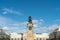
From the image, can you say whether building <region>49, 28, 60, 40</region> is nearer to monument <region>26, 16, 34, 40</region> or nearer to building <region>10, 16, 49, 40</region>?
building <region>10, 16, 49, 40</region>

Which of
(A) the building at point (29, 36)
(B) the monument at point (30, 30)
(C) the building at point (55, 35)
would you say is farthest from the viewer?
(C) the building at point (55, 35)

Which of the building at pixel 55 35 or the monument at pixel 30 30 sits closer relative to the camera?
the monument at pixel 30 30

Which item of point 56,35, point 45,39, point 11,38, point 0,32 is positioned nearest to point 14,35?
point 11,38

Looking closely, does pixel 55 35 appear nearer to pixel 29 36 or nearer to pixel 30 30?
pixel 29 36

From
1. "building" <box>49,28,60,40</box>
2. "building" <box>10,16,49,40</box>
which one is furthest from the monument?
"building" <box>49,28,60,40</box>

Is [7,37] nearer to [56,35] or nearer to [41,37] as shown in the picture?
[41,37]

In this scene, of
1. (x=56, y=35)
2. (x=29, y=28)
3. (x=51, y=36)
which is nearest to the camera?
(x=29, y=28)

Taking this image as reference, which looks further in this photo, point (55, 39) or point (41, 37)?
point (41, 37)

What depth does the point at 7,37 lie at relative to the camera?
184 meters

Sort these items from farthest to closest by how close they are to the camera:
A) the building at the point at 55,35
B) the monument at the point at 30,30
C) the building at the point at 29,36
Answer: the building at the point at 55,35 → the building at the point at 29,36 → the monument at the point at 30,30

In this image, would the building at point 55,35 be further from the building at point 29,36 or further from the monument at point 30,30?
the monument at point 30,30

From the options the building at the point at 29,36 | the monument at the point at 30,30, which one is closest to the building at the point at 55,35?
the building at the point at 29,36

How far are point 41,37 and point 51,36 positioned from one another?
10244 mm

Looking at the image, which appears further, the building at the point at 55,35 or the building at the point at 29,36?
the building at the point at 55,35
